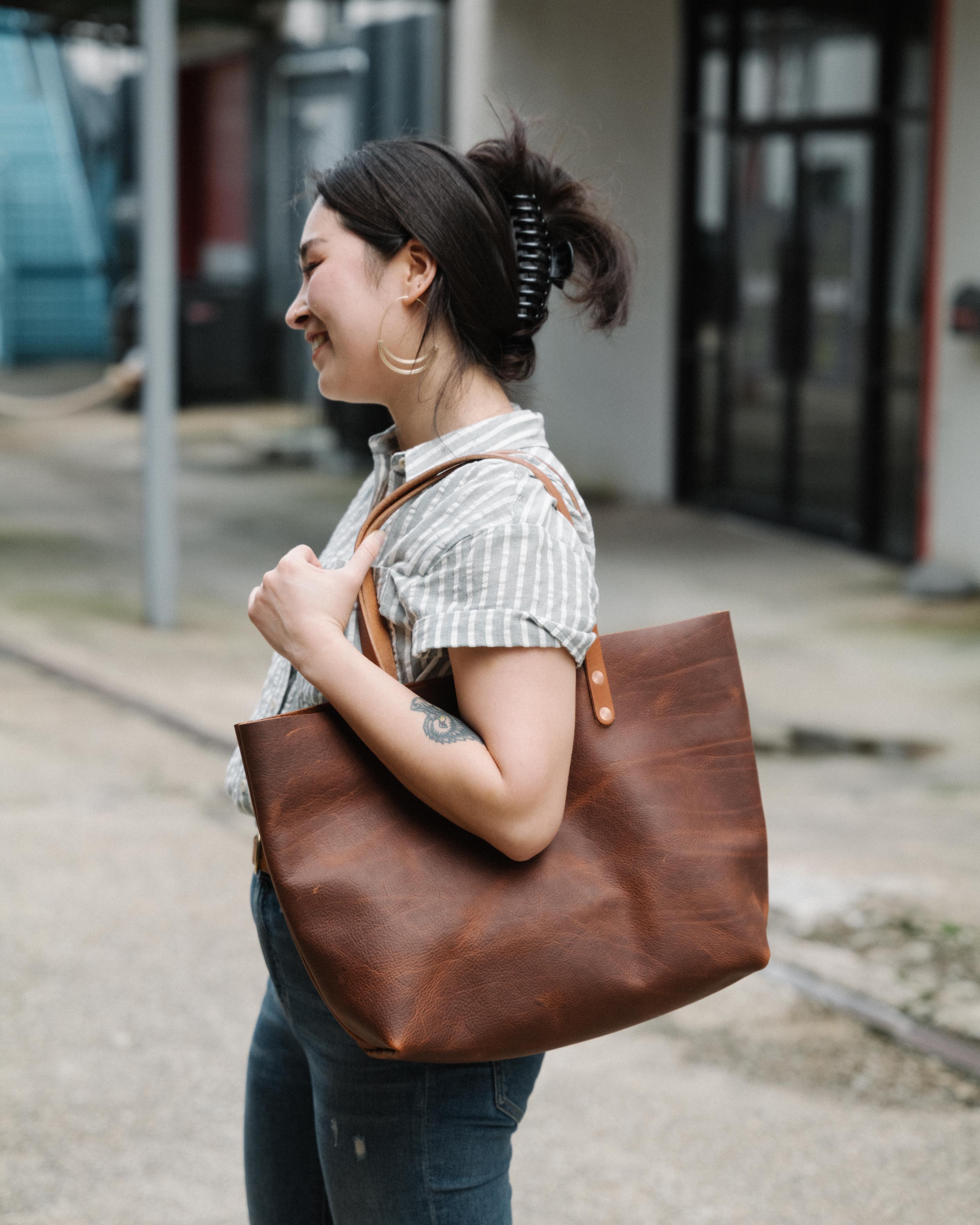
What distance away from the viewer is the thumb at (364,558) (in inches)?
56.9

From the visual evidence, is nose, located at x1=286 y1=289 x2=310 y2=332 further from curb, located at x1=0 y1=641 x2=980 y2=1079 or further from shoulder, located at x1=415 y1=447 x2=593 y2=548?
curb, located at x1=0 y1=641 x2=980 y2=1079

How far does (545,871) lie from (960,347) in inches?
281

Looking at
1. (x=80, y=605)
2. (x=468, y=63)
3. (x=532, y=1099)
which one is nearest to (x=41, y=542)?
(x=80, y=605)

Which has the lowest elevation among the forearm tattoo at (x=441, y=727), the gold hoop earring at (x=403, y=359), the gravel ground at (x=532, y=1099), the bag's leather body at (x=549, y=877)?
the gravel ground at (x=532, y=1099)

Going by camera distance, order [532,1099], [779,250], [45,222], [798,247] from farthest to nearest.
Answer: [45,222] < [779,250] < [798,247] < [532,1099]

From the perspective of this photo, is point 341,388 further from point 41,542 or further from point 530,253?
point 41,542

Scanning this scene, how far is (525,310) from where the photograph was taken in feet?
5.13

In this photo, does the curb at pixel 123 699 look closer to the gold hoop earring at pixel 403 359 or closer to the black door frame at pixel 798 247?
the gold hoop earring at pixel 403 359

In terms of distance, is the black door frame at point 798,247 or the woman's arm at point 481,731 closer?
the woman's arm at point 481,731

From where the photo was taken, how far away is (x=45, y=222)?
19.2 meters

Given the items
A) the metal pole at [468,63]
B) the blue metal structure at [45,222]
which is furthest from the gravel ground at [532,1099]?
the blue metal structure at [45,222]

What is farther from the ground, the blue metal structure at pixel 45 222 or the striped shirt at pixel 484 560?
the blue metal structure at pixel 45 222

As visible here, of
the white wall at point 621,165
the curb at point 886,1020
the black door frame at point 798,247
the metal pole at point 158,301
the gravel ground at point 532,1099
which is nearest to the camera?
the gravel ground at point 532,1099

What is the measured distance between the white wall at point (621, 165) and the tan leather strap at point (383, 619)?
846 centimetres
